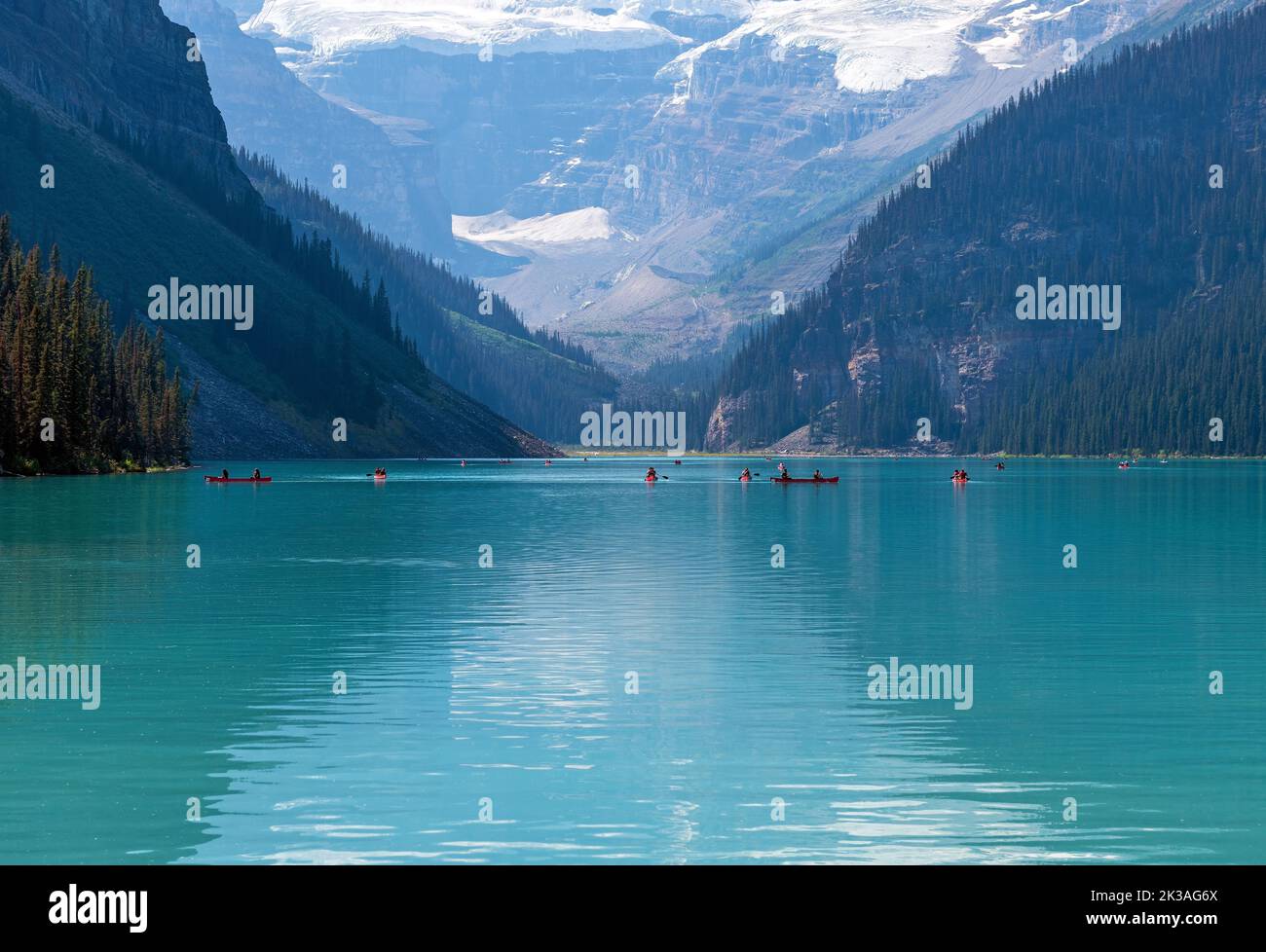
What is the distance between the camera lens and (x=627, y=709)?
41.2 m

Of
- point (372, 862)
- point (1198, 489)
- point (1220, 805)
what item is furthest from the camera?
point (1198, 489)

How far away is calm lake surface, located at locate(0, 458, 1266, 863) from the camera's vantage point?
Result: 1140 inches

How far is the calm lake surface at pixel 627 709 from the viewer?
29.0 meters

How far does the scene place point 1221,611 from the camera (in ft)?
208

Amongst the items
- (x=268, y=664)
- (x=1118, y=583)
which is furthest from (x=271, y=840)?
(x=1118, y=583)

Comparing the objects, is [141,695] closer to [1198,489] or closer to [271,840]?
[271,840]

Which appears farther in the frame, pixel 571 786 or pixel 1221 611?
pixel 1221 611

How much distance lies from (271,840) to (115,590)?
41420 millimetres

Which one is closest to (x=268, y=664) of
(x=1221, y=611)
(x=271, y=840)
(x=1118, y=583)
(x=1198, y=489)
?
(x=271, y=840)
